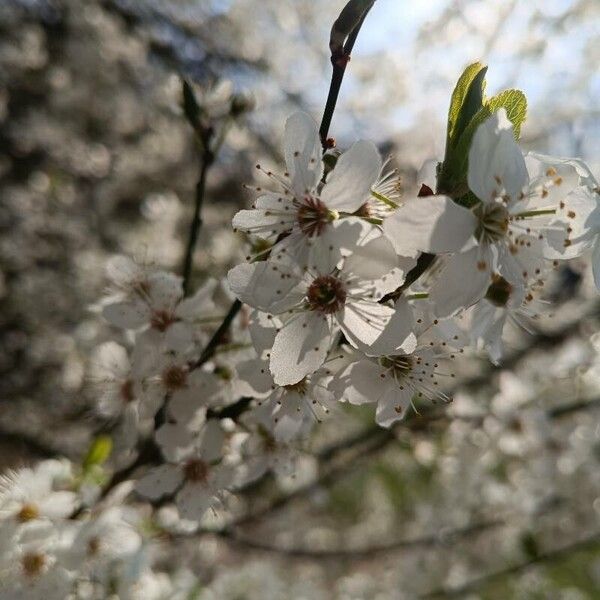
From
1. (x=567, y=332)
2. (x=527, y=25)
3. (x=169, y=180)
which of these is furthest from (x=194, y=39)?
(x=567, y=332)

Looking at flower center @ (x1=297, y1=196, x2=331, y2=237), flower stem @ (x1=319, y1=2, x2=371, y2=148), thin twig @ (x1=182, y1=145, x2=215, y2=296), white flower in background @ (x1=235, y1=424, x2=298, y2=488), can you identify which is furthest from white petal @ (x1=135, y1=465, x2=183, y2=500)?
flower stem @ (x1=319, y1=2, x2=371, y2=148)

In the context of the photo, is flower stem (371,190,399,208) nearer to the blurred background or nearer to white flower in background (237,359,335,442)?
white flower in background (237,359,335,442)

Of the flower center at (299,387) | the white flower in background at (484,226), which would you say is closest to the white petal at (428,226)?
the white flower in background at (484,226)

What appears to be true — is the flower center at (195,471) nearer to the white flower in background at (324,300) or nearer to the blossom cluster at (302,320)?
the blossom cluster at (302,320)

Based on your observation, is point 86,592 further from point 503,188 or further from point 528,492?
point 528,492

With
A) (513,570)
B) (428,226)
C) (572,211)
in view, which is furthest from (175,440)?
(513,570)
